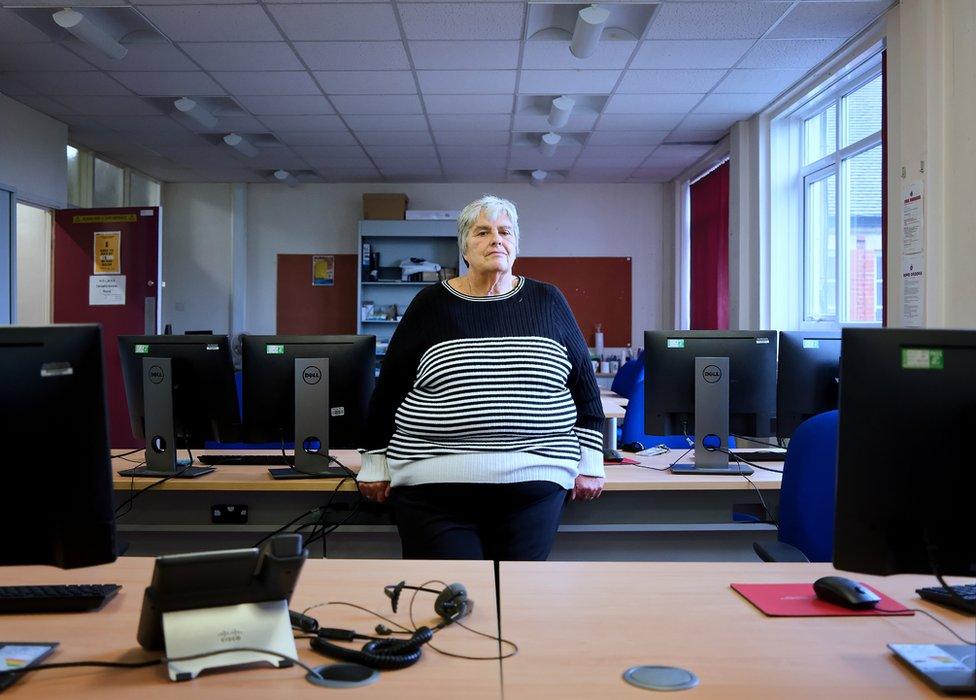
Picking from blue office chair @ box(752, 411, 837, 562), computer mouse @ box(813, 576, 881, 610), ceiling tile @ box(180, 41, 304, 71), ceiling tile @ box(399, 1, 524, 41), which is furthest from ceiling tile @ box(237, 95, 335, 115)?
computer mouse @ box(813, 576, 881, 610)

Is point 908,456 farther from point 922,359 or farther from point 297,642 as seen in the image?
point 297,642

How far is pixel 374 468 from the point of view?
7.34ft

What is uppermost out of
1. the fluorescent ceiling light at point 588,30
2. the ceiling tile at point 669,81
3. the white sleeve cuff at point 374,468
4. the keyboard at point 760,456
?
the ceiling tile at point 669,81

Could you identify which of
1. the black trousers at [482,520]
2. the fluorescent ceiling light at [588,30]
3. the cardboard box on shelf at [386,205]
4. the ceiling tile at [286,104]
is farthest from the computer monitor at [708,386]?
the cardboard box on shelf at [386,205]

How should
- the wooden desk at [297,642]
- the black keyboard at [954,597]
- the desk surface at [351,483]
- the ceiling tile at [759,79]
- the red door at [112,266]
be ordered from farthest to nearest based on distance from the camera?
the red door at [112,266] < the ceiling tile at [759,79] < the desk surface at [351,483] < the black keyboard at [954,597] < the wooden desk at [297,642]

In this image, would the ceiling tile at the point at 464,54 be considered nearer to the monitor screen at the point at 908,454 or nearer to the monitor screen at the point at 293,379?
the monitor screen at the point at 293,379

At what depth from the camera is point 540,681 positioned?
1048 millimetres

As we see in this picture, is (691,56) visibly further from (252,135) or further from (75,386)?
(75,386)

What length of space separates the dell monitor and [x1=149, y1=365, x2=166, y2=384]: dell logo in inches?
88.8

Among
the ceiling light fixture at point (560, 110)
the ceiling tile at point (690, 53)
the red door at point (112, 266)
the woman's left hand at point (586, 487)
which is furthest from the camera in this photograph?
the red door at point (112, 266)

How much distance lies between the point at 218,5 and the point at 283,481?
252 cm

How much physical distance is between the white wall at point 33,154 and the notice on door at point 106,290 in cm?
63

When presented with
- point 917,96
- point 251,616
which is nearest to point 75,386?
point 251,616

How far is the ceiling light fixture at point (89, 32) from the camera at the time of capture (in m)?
3.86
